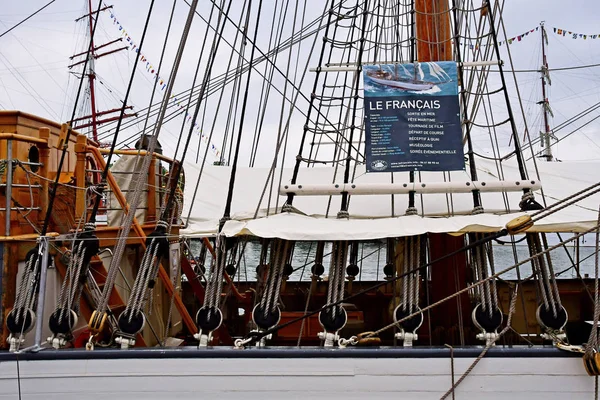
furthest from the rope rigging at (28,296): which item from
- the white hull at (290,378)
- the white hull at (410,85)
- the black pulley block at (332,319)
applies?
the white hull at (410,85)

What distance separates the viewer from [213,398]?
399 centimetres

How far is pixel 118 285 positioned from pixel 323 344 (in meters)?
3.05

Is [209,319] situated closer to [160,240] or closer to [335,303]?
[160,240]

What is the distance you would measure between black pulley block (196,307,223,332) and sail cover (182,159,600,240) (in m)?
0.66

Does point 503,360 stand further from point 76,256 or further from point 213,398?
point 76,256

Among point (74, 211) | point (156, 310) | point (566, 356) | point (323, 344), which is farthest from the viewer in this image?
point (156, 310)

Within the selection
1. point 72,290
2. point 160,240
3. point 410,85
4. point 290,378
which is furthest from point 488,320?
point 72,290

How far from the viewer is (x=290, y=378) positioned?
397 cm

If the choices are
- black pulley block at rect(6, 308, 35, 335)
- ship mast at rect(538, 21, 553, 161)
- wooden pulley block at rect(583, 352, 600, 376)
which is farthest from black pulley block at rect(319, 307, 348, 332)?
ship mast at rect(538, 21, 553, 161)

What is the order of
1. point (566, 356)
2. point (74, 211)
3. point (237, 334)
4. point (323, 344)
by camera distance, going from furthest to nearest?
point (237, 334) < point (74, 211) < point (323, 344) < point (566, 356)

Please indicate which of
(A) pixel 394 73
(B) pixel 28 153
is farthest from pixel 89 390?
(A) pixel 394 73

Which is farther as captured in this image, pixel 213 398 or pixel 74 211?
pixel 74 211

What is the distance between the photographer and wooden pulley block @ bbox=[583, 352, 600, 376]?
3.74m

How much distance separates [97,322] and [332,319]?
76.0 inches
